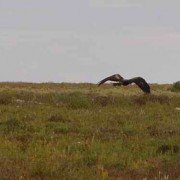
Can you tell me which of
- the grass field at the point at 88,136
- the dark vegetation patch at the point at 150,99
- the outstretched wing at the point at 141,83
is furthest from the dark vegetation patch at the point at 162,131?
the outstretched wing at the point at 141,83

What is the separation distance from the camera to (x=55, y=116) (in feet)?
62.6

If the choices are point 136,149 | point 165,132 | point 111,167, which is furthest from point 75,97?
point 111,167

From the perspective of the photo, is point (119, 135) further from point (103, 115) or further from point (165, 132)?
point (103, 115)

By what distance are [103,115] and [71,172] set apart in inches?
421

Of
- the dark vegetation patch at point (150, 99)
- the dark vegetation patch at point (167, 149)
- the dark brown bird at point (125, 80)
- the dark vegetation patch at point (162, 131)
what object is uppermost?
the dark brown bird at point (125, 80)

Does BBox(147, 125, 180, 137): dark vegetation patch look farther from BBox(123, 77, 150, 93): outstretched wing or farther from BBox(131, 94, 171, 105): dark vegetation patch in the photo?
BBox(123, 77, 150, 93): outstretched wing

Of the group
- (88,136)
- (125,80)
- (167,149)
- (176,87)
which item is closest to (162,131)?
(88,136)

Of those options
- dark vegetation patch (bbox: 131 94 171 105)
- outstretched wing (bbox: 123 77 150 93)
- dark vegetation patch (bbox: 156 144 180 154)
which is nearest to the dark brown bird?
outstretched wing (bbox: 123 77 150 93)

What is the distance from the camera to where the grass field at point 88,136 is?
33.9 ft

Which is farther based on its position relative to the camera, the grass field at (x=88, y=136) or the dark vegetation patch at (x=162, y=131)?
the dark vegetation patch at (x=162, y=131)

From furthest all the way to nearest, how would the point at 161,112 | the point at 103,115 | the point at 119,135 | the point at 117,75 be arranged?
the point at 117,75 < the point at 161,112 < the point at 103,115 < the point at 119,135

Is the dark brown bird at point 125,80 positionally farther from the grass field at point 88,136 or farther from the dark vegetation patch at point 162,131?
the dark vegetation patch at point 162,131

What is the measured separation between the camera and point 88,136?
604 inches

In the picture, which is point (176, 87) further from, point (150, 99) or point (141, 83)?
point (150, 99)
